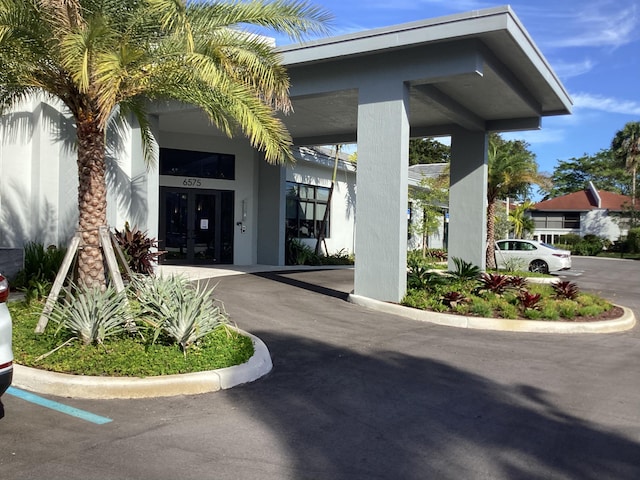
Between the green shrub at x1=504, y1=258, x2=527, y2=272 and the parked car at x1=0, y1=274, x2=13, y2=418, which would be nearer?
the parked car at x1=0, y1=274, x2=13, y2=418

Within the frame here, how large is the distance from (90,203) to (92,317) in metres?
1.72

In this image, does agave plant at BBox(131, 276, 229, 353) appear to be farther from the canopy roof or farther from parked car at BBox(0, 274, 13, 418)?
the canopy roof

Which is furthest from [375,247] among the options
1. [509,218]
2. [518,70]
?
[509,218]

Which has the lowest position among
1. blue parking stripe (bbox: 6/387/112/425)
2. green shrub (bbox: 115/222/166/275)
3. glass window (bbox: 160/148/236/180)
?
blue parking stripe (bbox: 6/387/112/425)

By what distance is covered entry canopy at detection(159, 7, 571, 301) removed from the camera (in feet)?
33.8

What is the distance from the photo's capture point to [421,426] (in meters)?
5.05

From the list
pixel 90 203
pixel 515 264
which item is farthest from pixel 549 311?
pixel 515 264

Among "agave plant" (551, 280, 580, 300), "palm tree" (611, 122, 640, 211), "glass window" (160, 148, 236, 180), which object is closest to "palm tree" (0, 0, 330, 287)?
"agave plant" (551, 280, 580, 300)

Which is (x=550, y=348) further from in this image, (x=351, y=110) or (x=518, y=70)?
(x=351, y=110)

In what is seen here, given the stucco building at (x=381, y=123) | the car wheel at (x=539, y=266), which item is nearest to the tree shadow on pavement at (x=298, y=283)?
the stucco building at (x=381, y=123)

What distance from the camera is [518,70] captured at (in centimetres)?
1201

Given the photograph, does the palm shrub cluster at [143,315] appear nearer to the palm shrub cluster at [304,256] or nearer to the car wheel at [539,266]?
the palm shrub cluster at [304,256]

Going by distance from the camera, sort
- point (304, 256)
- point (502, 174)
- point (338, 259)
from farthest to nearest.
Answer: point (338, 259), point (304, 256), point (502, 174)

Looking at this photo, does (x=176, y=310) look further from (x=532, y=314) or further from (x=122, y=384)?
(x=532, y=314)
